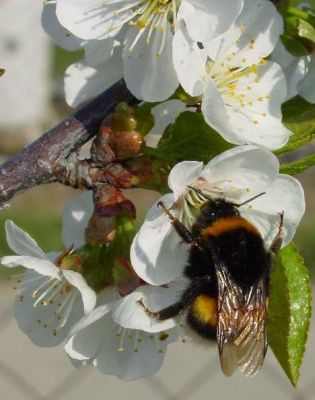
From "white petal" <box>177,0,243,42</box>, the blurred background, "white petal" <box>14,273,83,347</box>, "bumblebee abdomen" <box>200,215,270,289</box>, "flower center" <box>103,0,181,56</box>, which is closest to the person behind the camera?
"white petal" <box>177,0,243,42</box>

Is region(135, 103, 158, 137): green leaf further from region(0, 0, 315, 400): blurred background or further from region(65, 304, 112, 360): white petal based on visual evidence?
region(0, 0, 315, 400): blurred background

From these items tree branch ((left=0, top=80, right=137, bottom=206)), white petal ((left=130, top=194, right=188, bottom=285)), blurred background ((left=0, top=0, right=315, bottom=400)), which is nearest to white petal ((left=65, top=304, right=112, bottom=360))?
white petal ((left=130, top=194, right=188, bottom=285))

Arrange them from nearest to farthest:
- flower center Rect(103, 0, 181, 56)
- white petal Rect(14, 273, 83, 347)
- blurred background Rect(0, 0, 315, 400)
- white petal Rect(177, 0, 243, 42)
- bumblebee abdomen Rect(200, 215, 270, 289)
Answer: white petal Rect(177, 0, 243, 42), flower center Rect(103, 0, 181, 56), bumblebee abdomen Rect(200, 215, 270, 289), white petal Rect(14, 273, 83, 347), blurred background Rect(0, 0, 315, 400)

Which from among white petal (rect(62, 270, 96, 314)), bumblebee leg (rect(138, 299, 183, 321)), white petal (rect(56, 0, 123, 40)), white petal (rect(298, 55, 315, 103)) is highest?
white petal (rect(56, 0, 123, 40))

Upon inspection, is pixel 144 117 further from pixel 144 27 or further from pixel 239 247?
pixel 239 247

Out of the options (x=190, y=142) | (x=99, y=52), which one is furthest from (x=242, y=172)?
(x=99, y=52)

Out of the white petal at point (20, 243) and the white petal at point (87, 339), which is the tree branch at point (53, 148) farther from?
the white petal at point (87, 339)
